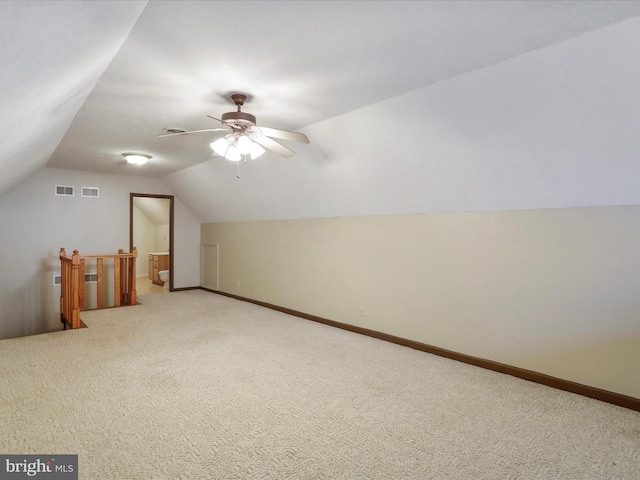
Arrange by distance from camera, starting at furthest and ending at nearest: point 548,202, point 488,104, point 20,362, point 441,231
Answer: point 441,231
point 20,362
point 548,202
point 488,104

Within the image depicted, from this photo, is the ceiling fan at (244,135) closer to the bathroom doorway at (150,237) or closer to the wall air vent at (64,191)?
the wall air vent at (64,191)

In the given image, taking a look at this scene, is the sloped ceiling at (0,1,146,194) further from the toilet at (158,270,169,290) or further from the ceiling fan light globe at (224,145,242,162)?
the toilet at (158,270,169,290)

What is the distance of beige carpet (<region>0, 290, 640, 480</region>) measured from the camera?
191 centimetres

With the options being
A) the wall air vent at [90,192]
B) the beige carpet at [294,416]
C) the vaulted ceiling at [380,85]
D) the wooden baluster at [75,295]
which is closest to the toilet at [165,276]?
the wall air vent at [90,192]

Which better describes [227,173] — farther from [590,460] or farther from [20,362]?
[590,460]

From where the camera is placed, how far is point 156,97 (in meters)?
3.06

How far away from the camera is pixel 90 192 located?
647cm

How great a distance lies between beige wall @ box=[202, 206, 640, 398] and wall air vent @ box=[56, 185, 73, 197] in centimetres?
453

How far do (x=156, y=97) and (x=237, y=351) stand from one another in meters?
2.63

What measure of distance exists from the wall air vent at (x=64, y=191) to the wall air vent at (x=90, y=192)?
0.20 meters

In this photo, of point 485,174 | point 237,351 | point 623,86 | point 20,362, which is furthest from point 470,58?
point 20,362

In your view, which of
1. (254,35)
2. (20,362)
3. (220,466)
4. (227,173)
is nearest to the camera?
(220,466)

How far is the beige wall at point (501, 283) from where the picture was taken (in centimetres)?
267

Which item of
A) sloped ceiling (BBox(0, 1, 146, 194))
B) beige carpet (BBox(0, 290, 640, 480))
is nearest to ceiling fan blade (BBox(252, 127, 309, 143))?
sloped ceiling (BBox(0, 1, 146, 194))
